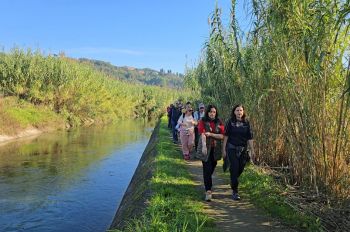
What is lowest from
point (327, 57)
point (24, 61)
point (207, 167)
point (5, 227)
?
point (5, 227)

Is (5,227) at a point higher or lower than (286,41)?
lower

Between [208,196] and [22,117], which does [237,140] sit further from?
[22,117]

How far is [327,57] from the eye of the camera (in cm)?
772

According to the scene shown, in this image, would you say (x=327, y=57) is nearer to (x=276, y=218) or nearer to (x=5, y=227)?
(x=276, y=218)

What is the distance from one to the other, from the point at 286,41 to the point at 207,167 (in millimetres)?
3094

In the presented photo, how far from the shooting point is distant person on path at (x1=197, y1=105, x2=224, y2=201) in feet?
28.5

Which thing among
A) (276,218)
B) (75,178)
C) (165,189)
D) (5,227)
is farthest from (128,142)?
(276,218)

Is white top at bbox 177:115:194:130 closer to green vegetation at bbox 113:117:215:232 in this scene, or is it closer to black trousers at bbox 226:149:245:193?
green vegetation at bbox 113:117:215:232

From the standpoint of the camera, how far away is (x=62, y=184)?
55.9 feet

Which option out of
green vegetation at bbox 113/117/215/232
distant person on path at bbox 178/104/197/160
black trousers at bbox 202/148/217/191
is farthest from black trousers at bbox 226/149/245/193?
distant person on path at bbox 178/104/197/160

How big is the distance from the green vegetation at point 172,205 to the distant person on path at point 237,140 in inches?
44.7

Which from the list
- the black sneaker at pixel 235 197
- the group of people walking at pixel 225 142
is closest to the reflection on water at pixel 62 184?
the black sneaker at pixel 235 197

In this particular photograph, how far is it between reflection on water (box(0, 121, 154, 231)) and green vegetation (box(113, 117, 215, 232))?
8.61 feet

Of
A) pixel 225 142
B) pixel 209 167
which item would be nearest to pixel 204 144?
pixel 225 142
